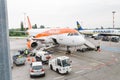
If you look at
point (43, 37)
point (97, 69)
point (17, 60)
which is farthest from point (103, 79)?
point (43, 37)

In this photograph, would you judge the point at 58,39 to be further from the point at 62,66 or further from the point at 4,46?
the point at 4,46

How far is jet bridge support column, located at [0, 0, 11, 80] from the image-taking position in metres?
7.79

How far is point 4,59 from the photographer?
25.8ft

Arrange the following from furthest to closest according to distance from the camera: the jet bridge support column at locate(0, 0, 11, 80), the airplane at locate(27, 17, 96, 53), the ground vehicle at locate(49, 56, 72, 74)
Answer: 1. the airplane at locate(27, 17, 96, 53)
2. the ground vehicle at locate(49, 56, 72, 74)
3. the jet bridge support column at locate(0, 0, 11, 80)

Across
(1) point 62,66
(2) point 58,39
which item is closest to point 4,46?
(1) point 62,66

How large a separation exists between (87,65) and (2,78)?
20.6 metres

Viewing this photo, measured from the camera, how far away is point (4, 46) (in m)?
7.98

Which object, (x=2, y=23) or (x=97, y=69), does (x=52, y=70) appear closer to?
(x=97, y=69)

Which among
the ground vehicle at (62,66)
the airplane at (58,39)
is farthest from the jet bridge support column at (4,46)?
the airplane at (58,39)

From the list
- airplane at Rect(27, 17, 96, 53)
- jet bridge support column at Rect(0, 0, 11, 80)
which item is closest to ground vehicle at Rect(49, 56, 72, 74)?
airplane at Rect(27, 17, 96, 53)

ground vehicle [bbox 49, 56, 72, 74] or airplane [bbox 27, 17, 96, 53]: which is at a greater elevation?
airplane [bbox 27, 17, 96, 53]

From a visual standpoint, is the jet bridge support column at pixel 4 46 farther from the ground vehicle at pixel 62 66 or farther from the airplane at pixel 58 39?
the airplane at pixel 58 39

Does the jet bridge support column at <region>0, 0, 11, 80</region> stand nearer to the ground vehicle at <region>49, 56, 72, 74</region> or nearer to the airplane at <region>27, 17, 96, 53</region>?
the ground vehicle at <region>49, 56, 72, 74</region>

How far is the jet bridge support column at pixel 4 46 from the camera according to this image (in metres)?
7.79
